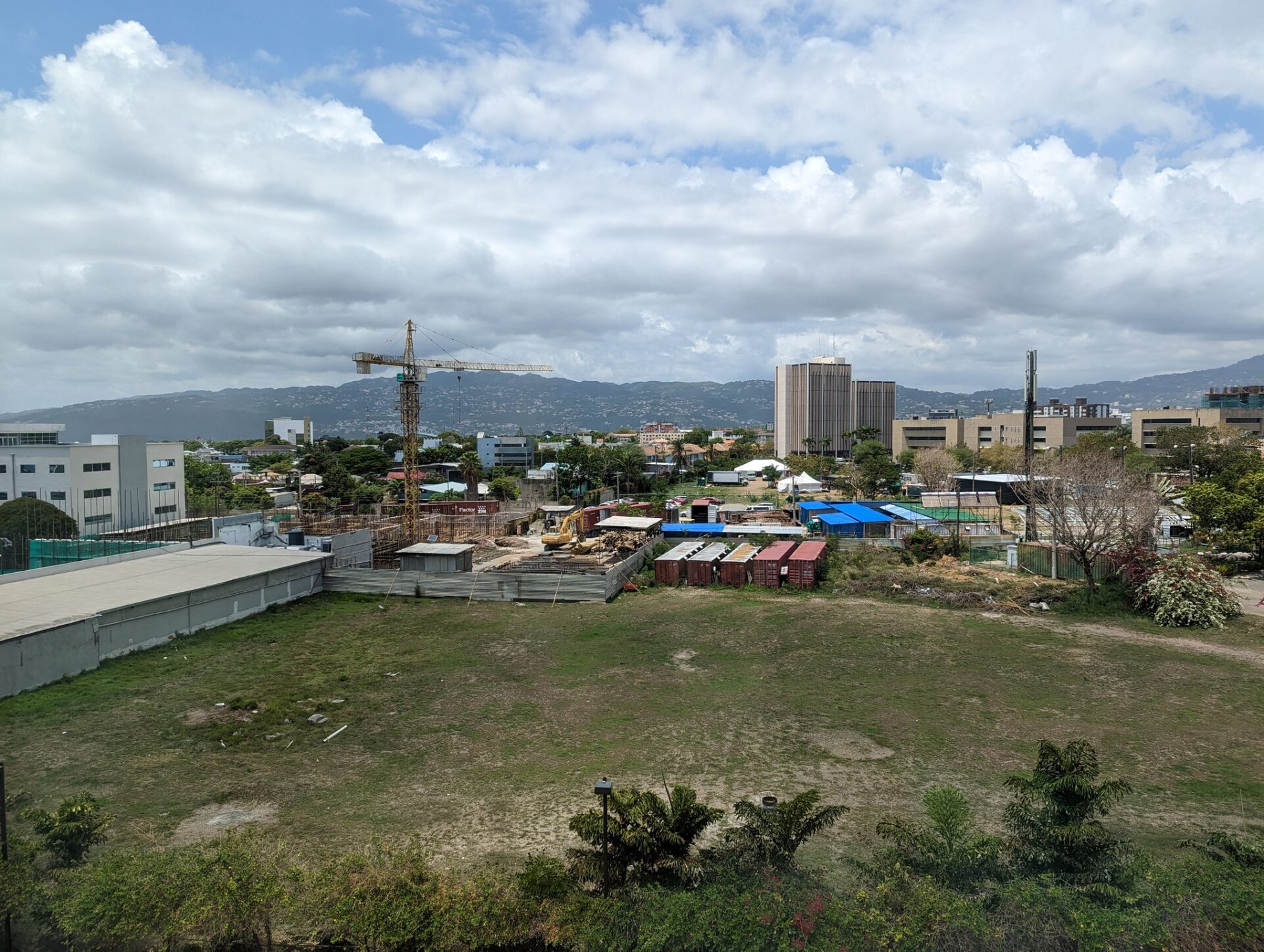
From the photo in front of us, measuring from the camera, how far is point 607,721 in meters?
13.9

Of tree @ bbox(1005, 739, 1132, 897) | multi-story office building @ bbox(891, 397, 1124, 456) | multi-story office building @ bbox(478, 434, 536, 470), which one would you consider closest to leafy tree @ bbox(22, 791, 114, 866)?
tree @ bbox(1005, 739, 1132, 897)

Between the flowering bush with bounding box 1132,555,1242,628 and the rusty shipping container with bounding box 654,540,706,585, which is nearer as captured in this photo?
the flowering bush with bounding box 1132,555,1242,628

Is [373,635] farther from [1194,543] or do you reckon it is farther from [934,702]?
[1194,543]

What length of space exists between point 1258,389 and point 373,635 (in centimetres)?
11902

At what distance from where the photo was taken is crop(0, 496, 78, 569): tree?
28922 millimetres

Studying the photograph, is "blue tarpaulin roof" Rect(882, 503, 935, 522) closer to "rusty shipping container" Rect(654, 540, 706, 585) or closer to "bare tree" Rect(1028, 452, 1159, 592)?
"bare tree" Rect(1028, 452, 1159, 592)

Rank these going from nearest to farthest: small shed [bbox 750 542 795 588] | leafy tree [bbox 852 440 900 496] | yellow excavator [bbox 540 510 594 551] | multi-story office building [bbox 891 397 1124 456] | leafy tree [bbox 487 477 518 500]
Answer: small shed [bbox 750 542 795 588] → yellow excavator [bbox 540 510 594 551] → leafy tree [bbox 852 440 900 496] → leafy tree [bbox 487 477 518 500] → multi-story office building [bbox 891 397 1124 456]

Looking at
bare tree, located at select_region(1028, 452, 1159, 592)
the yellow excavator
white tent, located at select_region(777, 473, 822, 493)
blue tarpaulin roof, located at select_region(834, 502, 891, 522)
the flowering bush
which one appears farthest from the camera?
white tent, located at select_region(777, 473, 822, 493)

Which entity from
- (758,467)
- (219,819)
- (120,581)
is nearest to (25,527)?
(120,581)

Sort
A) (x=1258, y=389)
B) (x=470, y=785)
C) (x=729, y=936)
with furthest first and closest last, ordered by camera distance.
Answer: (x=1258, y=389)
(x=470, y=785)
(x=729, y=936)

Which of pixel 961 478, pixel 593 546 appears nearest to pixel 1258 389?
pixel 961 478

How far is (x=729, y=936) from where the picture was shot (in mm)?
6266

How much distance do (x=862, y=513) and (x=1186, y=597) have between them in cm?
2092

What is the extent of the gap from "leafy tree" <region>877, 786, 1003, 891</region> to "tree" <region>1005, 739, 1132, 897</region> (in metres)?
0.45
